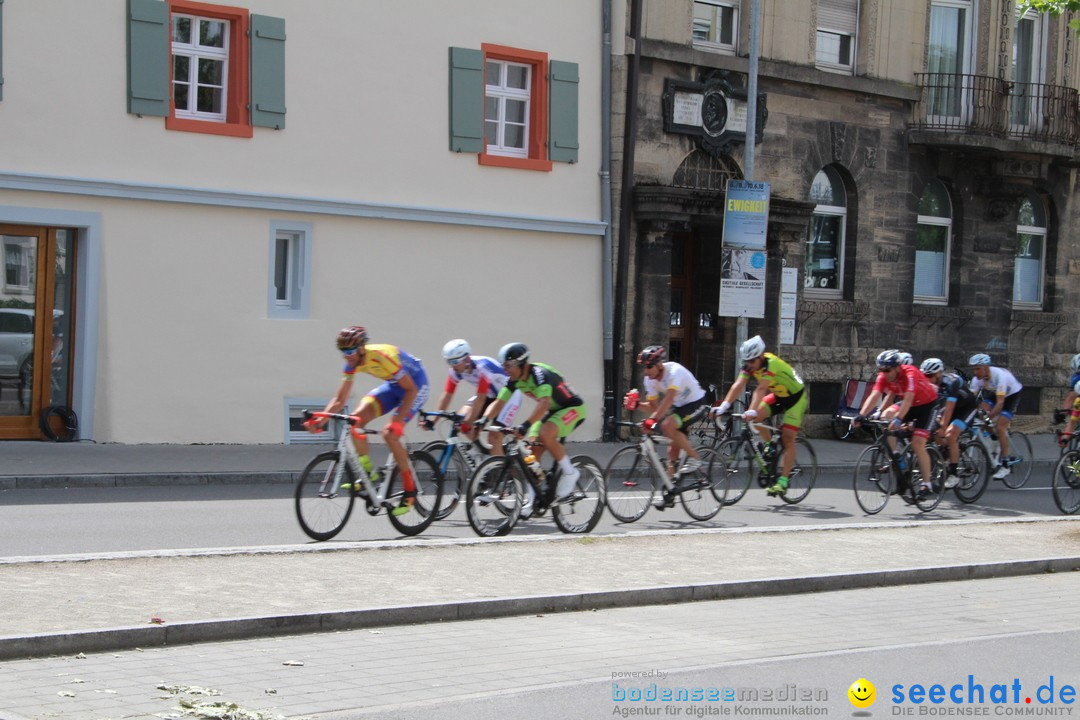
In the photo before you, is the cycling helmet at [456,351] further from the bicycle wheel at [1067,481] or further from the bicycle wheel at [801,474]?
the bicycle wheel at [1067,481]

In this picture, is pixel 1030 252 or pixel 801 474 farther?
pixel 1030 252

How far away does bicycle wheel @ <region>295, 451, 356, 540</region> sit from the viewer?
38.7 feet

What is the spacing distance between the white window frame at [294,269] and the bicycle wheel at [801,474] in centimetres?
762

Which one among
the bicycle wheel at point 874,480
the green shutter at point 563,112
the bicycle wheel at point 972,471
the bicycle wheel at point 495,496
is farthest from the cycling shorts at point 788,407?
the green shutter at point 563,112

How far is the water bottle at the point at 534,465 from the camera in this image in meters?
12.6

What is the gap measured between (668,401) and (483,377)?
1763 mm

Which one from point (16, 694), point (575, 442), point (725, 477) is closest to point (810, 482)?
point (725, 477)

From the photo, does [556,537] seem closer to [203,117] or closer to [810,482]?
[810,482]

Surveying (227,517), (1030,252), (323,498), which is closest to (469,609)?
(323,498)

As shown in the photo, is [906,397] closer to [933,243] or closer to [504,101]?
[504,101]

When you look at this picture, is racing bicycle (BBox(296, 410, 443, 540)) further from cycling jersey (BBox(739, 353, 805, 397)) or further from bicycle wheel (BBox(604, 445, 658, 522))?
cycling jersey (BBox(739, 353, 805, 397))

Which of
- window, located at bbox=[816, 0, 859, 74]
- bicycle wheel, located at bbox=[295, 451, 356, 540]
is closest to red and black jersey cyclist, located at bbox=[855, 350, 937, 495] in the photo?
bicycle wheel, located at bbox=[295, 451, 356, 540]

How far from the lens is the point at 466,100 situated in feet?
72.1

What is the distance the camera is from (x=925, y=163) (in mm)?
27266
